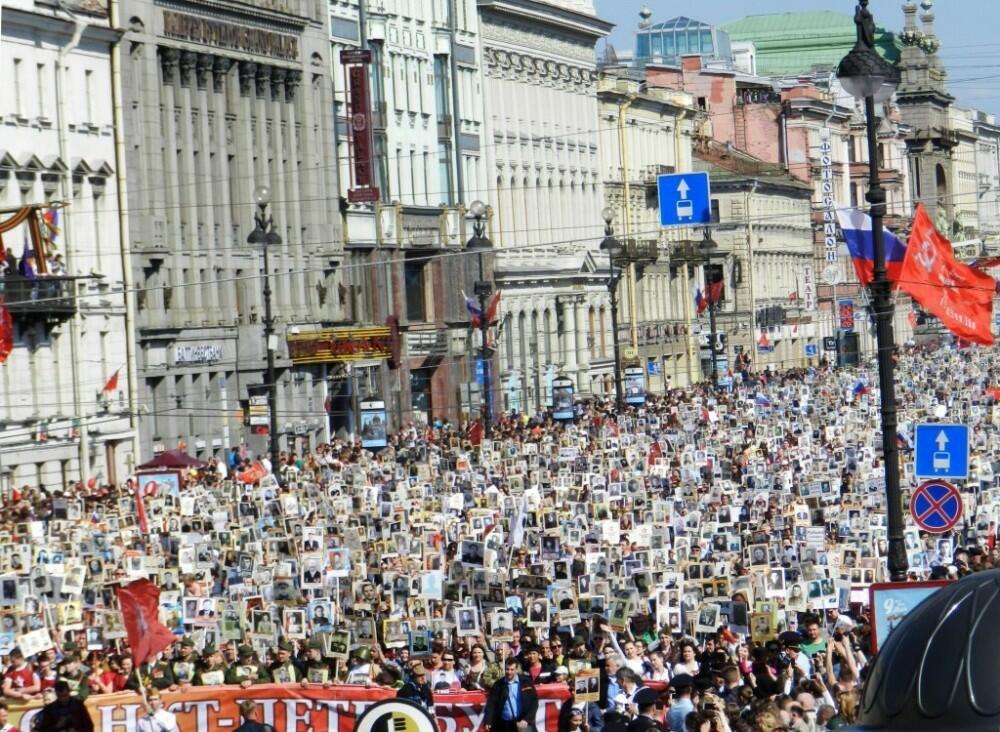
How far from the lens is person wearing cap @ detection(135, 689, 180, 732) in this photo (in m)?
17.5

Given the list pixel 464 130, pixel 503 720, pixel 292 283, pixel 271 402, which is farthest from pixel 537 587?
pixel 464 130

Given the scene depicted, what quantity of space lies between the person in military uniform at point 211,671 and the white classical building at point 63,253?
99.2 feet

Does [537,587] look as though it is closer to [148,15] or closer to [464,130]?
[148,15]

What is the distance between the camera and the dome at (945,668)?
20.4 ft

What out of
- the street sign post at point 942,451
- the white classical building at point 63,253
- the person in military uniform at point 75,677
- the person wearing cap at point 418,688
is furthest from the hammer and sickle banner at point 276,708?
the white classical building at point 63,253

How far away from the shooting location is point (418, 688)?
18.0 meters

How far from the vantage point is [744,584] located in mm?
22172

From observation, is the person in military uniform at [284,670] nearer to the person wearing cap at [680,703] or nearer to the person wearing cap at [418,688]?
the person wearing cap at [418,688]

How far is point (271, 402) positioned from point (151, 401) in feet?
40.1

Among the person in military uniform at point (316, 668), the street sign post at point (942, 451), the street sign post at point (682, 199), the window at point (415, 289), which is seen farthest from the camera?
the window at point (415, 289)

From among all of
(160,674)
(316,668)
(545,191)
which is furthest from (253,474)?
(545,191)

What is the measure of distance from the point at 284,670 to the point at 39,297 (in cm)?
3424

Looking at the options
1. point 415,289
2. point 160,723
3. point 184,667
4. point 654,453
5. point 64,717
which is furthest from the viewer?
point 415,289

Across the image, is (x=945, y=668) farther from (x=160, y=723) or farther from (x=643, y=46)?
(x=643, y=46)
